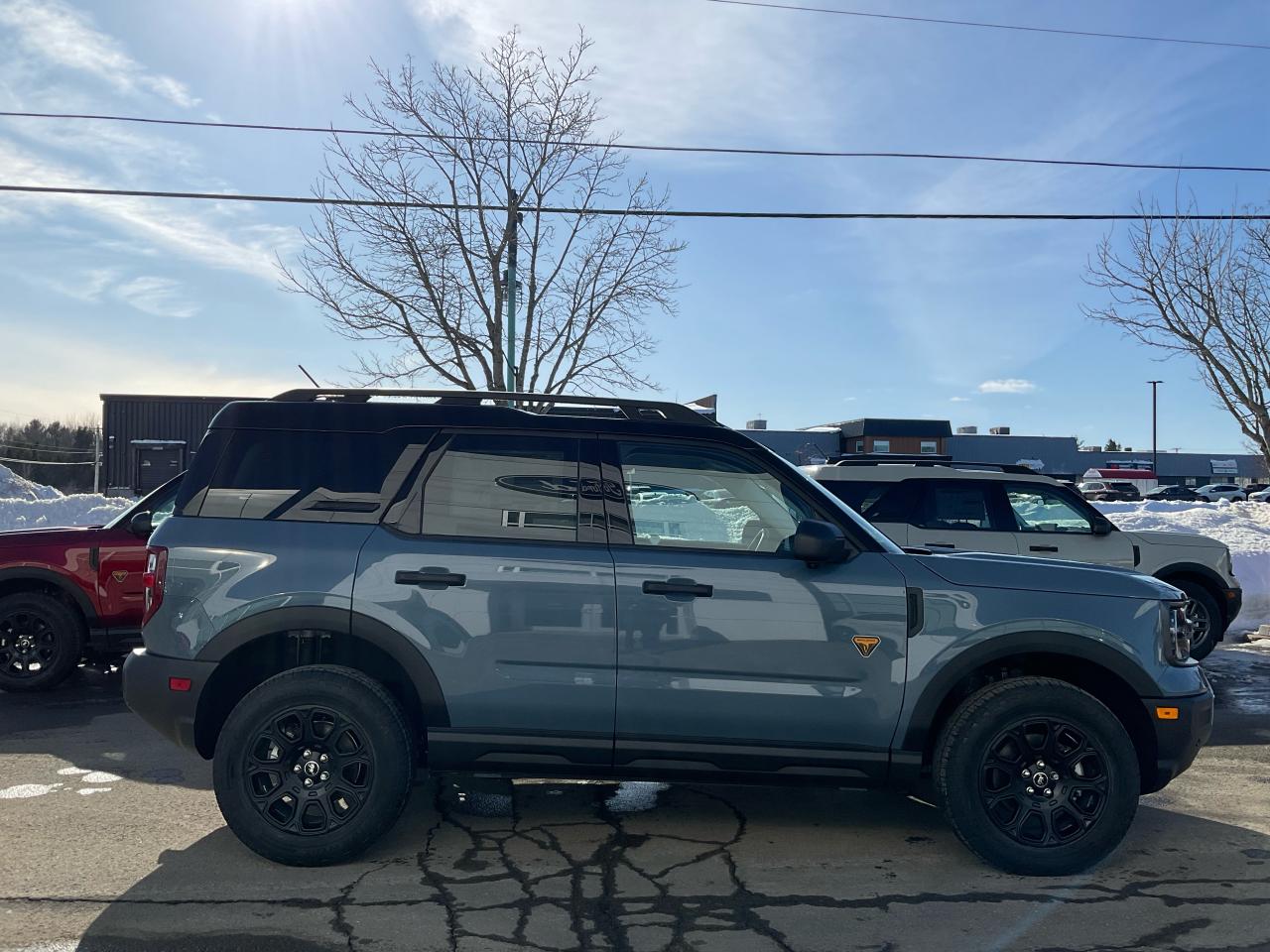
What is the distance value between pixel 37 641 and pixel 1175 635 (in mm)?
8085

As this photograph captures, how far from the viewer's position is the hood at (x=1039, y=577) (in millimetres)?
4340

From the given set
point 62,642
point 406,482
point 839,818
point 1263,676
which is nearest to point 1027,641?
point 839,818

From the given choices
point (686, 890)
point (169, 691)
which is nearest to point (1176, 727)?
point (686, 890)

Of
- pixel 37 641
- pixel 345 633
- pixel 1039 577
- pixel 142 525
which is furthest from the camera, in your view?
pixel 37 641

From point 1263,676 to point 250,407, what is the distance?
29.9 ft

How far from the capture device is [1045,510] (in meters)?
Result: 9.21

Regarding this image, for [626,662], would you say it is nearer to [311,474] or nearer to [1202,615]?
[311,474]

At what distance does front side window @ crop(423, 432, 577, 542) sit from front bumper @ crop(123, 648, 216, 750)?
1163 mm

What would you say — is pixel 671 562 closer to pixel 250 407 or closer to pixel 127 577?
pixel 250 407

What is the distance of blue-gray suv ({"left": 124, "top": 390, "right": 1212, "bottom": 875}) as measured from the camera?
422cm

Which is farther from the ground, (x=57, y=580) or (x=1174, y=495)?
(x=1174, y=495)

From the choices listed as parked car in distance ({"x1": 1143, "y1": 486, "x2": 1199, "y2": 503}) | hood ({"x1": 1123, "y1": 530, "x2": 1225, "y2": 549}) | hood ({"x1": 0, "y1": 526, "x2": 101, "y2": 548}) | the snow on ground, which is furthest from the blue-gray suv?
parked car in distance ({"x1": 1143, "y1": 486, "x2": 1199, "y2": 503})

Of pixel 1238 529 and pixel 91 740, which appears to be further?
pixel 1238 529

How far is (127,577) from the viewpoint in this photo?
26.2 ft
